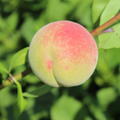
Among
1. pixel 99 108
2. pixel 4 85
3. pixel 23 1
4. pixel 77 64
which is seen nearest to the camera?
pixel 77 64

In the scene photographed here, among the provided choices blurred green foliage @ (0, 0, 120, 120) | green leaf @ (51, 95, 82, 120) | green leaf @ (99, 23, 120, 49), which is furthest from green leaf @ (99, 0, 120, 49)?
green leaf @ (51, 95, 82, 120)

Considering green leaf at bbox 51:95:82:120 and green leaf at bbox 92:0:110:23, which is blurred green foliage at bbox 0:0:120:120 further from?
green leaf at bbox 92:0:110:23

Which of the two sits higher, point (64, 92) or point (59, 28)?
point (59, 28)

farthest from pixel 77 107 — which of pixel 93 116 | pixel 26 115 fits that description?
pixel 26 115

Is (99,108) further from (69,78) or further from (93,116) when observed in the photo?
(69,78)

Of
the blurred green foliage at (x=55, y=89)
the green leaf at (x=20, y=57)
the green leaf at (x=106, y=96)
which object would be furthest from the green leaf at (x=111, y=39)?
the green leaf at (x=106, y=96)

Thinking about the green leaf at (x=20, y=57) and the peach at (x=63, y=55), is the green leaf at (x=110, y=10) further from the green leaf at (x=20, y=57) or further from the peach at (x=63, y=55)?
the green leaf at (x=20, y=57)
